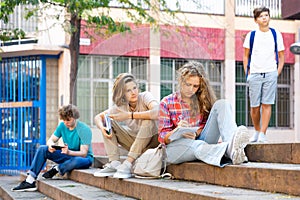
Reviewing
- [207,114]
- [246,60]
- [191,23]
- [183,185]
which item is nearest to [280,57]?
[246,60]

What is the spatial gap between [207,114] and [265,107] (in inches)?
73.3

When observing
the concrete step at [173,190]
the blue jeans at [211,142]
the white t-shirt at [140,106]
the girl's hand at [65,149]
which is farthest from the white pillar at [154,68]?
the girl's hand at [65,149]

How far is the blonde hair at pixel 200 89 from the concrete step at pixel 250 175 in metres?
0.52

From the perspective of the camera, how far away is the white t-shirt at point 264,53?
725 centimetres

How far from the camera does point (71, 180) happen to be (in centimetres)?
851

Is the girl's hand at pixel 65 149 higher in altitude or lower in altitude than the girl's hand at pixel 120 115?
lower

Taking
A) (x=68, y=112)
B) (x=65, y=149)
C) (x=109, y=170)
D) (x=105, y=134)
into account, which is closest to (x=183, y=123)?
(x=105, y=134)

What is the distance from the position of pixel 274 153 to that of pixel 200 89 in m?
0.89

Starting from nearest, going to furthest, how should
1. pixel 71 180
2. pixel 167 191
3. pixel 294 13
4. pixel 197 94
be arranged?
pixel 167 191
pixel 197 94
pixel 71 180
pixel 294 13

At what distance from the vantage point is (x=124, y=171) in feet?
20.5

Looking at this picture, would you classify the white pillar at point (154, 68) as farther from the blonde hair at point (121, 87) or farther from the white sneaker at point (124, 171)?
the white sneaker at point (124, 171)

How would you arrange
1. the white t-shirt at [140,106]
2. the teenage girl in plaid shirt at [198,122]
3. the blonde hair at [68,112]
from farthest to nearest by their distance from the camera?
the blonde hair at [68,112]
the white t-shirt at [140,106]
the teenage girl in plaid shirt at [198,122]

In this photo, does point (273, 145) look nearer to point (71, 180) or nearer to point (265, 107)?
point (265, 107)

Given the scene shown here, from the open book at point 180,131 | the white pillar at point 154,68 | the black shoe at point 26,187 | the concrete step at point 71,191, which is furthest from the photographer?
the black shoe at point 26,187
